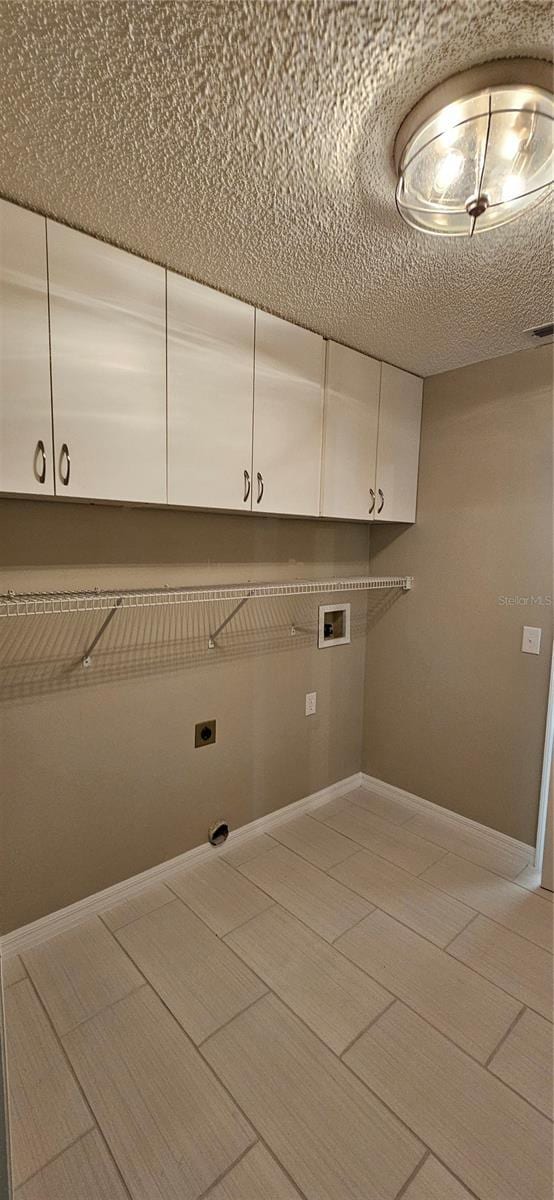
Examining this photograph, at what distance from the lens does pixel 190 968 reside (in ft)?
5.60

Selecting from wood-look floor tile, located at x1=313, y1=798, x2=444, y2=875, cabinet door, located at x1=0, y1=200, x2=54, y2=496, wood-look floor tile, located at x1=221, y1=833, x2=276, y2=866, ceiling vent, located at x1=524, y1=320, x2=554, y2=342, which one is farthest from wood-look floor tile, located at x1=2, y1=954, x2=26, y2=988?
ceiling vent, located at x1=524, y1=320, x2=554, y2=342

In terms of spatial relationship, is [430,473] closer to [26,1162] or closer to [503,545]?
[503,545]

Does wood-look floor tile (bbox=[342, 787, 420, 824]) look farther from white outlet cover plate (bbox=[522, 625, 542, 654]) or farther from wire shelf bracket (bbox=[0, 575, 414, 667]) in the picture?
wire shelf bracket (bbox=[0, 575, 414, 667])

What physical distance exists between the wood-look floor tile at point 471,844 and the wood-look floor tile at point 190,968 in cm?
123

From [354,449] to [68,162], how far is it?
1.45m

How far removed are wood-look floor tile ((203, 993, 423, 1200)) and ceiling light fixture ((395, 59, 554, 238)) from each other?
2.26 meters

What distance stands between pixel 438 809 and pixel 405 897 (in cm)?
71

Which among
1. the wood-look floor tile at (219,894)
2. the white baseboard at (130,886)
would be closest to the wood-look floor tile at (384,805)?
the white baseboard at (130,886)

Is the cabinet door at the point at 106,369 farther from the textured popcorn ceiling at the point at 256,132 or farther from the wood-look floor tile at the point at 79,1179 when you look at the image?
the wood-look floor tile at the point at 79,1179

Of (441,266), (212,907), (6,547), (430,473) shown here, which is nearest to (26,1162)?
(212,907)

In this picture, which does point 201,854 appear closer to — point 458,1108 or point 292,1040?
point 292,1040

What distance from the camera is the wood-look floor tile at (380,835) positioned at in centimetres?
234

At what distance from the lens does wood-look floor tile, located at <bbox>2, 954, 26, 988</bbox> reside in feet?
5.38

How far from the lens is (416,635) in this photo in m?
2.73
